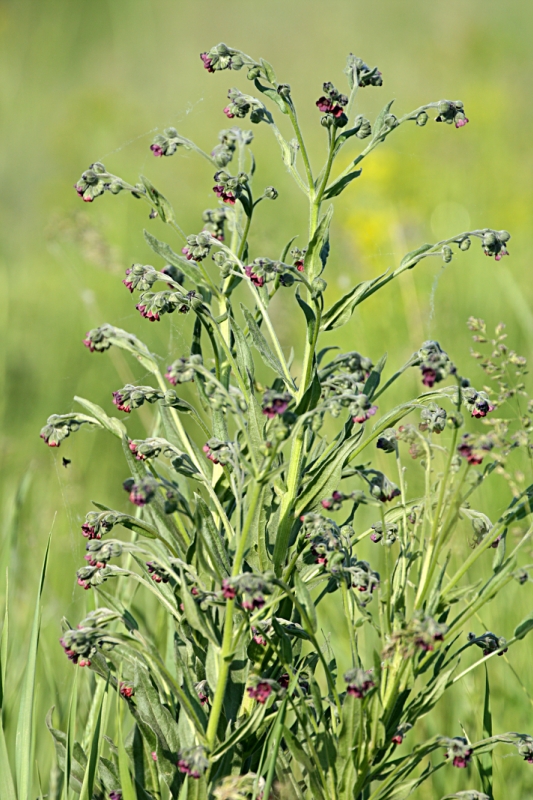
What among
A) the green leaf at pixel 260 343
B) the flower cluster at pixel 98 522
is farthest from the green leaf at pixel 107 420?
the green leaf at pixel 260 343

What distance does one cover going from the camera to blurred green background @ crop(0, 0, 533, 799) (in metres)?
2.69

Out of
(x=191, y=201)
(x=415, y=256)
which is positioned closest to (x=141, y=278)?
(x=415, y=256)

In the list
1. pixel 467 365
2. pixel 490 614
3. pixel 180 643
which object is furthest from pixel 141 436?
pixel 180 643

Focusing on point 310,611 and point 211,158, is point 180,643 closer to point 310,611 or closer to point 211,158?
point 310,611

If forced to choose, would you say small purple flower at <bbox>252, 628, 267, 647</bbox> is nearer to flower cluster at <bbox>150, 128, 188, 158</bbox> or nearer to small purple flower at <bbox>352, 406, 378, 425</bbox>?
small purple flower at <bbox>352, 406, 378, 425</bbox>

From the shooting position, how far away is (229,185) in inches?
49.7

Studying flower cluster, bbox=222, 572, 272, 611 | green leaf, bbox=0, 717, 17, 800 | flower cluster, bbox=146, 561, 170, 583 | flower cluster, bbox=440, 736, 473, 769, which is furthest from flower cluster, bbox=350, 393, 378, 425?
green leaf, bbox=0, 717, 17, 800

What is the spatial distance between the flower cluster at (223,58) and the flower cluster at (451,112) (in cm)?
31

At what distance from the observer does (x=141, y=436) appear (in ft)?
14.2

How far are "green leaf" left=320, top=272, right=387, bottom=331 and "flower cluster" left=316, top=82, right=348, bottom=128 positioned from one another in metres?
0.23

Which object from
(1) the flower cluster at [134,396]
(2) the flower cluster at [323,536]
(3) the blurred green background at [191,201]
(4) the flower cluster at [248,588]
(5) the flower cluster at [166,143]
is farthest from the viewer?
(3) the blurred green background at [191,201]

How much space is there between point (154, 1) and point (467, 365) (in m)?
10.5

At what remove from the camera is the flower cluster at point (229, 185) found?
4.15 ft

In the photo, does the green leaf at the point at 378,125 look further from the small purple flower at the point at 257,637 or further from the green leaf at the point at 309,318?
the small purple flower at the point at 257,637
